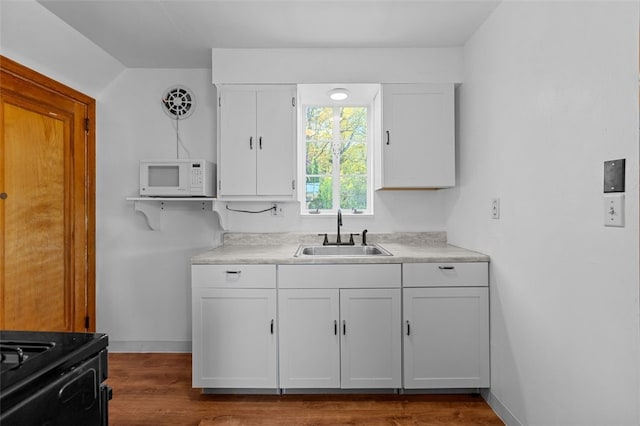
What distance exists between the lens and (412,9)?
6.63ft

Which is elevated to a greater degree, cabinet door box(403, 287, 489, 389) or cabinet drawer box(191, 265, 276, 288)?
cabinet drawer box(191, 265, 276, 288)

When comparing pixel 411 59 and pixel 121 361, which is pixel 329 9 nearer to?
pixel 411 59

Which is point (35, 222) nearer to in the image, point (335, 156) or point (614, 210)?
point (335, 156)

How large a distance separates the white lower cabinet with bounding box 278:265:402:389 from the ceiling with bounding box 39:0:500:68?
4.77ft

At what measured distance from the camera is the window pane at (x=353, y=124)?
297cm

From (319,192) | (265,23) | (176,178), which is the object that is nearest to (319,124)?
(319,192)

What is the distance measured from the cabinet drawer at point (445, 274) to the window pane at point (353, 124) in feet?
4.24

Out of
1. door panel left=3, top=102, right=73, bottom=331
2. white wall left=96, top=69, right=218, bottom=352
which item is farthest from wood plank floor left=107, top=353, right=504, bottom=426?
door panel left=3, top=102, right=73, bottom=331

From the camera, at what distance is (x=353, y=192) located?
2.96 m

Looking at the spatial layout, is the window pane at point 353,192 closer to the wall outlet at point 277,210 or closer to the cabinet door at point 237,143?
the wall outlet at point 277,210

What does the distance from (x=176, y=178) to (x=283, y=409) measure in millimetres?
1683

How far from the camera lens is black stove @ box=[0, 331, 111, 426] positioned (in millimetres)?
678

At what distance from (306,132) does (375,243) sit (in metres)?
1.07

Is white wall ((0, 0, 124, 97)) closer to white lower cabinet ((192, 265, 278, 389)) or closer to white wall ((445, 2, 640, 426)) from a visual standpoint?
white lower cabinet ((192, 265, 278, 389))
